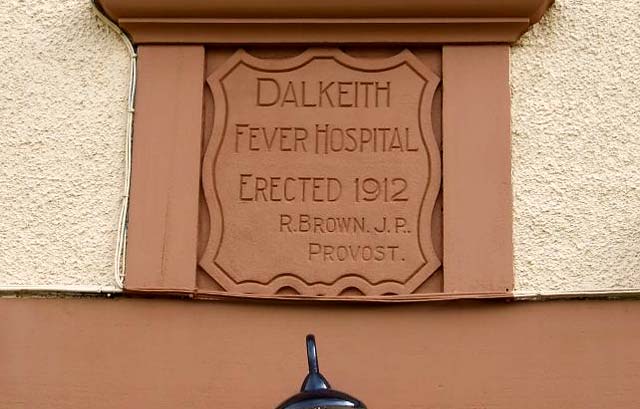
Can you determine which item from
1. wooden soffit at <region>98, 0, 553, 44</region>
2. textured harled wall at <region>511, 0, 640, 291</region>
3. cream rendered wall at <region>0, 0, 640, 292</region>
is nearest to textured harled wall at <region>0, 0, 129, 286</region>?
cream rendered wall at <region>0, 0, 640, 292</region>

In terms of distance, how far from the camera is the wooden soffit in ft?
14.0

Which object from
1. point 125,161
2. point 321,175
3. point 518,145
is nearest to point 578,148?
point 518,145

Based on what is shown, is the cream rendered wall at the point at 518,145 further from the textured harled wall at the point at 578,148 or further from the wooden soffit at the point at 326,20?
the wooden soffit at the point at 326,20

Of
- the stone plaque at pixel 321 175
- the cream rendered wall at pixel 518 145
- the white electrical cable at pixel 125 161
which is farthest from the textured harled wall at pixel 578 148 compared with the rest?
the white electrical cable at pixel 125 161

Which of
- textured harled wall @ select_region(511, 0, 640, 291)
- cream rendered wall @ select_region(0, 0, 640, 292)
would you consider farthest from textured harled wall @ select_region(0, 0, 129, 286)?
textured harled wall @ select_region(511, 0, 640, 291)

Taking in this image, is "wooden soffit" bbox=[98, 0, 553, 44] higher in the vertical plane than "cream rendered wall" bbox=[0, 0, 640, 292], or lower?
higher

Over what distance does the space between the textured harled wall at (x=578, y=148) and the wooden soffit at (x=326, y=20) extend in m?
0.15

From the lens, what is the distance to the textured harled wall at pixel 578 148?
163 inches

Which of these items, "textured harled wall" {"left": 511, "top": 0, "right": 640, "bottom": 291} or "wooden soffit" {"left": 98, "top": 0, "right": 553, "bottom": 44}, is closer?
"textured harled wall" {"left": 511, "top": 0, "right": 640, "bottom": 291}

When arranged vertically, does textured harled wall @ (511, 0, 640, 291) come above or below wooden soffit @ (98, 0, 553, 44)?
below

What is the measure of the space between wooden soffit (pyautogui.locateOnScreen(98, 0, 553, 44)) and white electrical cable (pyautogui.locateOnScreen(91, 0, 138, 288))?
0.06m

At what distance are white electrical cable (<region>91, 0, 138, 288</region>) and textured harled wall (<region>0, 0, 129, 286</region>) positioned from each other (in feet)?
0.09

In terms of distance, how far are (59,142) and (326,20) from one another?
112 centimetres

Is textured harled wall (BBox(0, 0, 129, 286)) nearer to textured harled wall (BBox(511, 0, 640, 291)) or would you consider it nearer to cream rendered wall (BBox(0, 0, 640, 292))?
cream rendered wall (BBox(0, 0, 640, 292))
